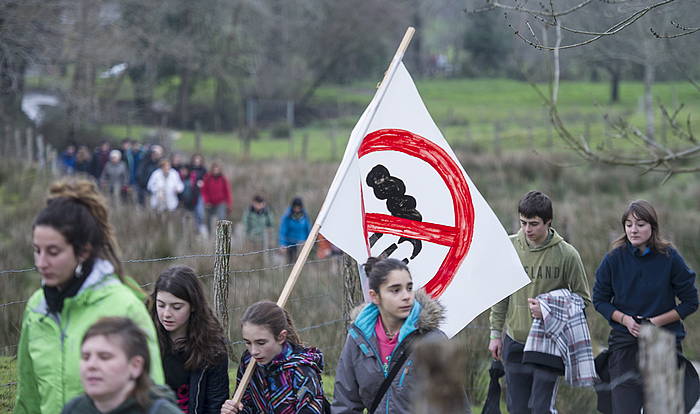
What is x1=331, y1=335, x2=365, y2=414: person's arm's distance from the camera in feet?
15.9

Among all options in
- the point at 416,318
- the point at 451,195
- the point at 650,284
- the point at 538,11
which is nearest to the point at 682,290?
the point at 650,284

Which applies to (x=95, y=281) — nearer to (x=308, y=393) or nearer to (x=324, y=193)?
(x=308, y=393)

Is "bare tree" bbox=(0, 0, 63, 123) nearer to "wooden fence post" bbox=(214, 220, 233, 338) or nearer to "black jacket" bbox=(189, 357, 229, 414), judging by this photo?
"wooden fence post" bbox=(214, 220, 233, 338)

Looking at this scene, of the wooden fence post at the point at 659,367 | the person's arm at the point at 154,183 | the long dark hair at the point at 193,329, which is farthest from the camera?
the person's arm at the point at 154,183

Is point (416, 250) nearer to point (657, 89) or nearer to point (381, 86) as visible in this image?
point (381, 86)

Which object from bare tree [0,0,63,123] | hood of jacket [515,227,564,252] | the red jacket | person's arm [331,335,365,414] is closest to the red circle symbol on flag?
hood of jacket [515,227,564,252]

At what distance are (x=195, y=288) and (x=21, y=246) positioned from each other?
32.3 ft

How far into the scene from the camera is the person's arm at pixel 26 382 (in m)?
3.66

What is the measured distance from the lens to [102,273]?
348 centimetres

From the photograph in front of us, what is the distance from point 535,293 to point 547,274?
0.49 feet

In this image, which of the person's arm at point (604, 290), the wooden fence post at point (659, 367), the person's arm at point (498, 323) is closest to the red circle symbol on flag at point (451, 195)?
the person's arm at point (498, 323)

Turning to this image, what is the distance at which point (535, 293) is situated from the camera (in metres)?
6.46

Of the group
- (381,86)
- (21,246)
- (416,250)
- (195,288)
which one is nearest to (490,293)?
(416,250)

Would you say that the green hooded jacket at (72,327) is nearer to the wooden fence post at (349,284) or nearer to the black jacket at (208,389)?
the black jacket at (208,389)
